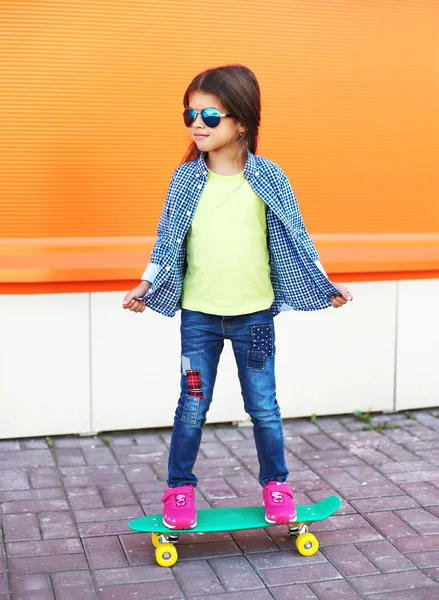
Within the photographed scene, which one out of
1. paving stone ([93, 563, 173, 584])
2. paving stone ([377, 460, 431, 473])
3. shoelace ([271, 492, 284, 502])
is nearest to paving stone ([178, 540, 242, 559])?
paving stone ([93, 563, 173, 584])

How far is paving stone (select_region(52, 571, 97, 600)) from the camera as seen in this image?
2996 mm

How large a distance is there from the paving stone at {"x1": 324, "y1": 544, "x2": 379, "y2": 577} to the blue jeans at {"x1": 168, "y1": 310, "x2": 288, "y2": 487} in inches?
16.3

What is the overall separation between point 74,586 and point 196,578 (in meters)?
0.42

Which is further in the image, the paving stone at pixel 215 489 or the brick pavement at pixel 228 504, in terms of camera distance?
the paving stone at pixel 215 489

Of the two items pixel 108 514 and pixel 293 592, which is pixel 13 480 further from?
pixel 293 592

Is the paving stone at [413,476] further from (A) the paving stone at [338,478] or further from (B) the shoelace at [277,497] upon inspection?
(B) the shoelace at [277,497]

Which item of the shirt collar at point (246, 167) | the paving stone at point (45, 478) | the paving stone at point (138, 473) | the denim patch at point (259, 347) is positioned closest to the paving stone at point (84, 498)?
the paving stone at point (45, 478)

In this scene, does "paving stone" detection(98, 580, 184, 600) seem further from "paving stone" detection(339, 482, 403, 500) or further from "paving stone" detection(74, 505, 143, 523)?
"paving stone" detection(339, 482, 403, 500)

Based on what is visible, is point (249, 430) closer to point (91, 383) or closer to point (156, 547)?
point (91, 383)

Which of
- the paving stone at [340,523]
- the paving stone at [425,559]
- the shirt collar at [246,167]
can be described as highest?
the shirt collar at [246,167]

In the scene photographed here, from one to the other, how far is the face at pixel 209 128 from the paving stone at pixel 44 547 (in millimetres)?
1563

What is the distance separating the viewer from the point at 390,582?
3125mm

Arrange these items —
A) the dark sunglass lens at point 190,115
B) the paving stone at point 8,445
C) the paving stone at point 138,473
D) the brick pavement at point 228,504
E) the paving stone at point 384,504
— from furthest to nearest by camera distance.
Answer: the paving stone at point 8,445 < the paving stone at point 138,473 < the paving stone at point 384,504 < the dark sunglass lens at point 190,115 < the brick pavement at point 228,504

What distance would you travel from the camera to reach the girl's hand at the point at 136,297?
3.18 meters
